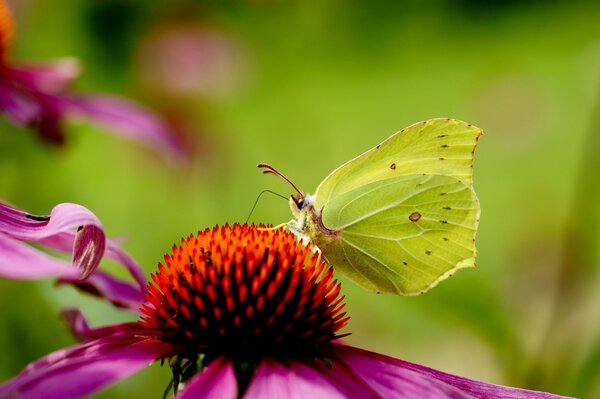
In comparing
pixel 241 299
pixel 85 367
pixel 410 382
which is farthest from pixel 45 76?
pixel 410 382

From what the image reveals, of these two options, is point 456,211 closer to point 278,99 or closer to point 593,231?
point 593,231

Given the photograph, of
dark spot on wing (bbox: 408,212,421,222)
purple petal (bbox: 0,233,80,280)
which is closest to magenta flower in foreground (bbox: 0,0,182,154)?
dark spot on wing (bbox: 408,212,421,222)

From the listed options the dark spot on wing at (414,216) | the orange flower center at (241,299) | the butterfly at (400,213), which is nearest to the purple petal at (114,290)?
the orange flower center at (241,299)

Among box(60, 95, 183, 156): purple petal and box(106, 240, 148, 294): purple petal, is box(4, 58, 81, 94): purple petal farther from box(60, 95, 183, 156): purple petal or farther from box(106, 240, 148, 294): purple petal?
box(106, 240, 148, 294): purple petal

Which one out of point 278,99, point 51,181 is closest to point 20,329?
point 51,181

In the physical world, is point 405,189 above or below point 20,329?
above

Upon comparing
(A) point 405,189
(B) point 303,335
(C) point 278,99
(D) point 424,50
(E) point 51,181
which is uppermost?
(D) point 424,50
